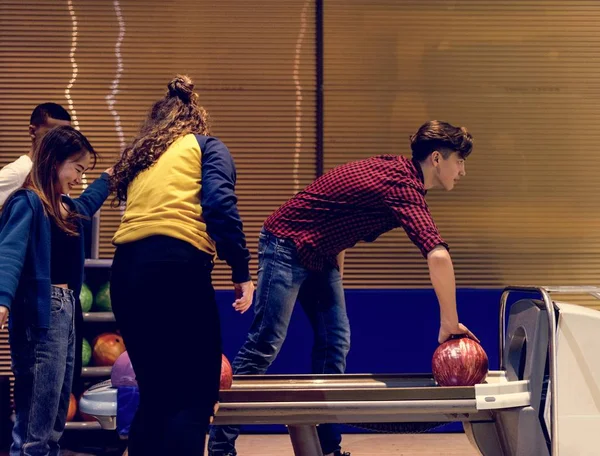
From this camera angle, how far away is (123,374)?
3883 millimetres

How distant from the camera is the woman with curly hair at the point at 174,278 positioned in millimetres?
2797

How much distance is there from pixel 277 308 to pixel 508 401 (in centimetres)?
105

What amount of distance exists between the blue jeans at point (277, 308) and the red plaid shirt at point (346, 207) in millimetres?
73

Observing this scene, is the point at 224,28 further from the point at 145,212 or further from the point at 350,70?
the point at 145,212

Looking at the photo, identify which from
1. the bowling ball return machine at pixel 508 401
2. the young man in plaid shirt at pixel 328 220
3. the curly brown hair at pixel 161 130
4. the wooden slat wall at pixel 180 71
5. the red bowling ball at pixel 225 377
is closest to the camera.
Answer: the curly brown hair at pixel 161 130

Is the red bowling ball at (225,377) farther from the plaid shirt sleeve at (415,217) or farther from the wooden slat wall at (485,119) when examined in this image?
the wooden slat wall at (485,119)

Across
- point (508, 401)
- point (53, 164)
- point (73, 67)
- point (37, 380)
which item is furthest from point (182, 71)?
point (508, 401)

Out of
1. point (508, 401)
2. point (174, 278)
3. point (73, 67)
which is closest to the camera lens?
point (174, 278)

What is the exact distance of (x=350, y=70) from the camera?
19.5 ft

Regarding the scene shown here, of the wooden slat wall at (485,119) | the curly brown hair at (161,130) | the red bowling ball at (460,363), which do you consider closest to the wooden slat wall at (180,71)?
the wooden slat wall at (485,119)

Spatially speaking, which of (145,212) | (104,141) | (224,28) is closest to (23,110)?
(104,141)

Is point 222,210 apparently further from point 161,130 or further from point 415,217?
point 415,217

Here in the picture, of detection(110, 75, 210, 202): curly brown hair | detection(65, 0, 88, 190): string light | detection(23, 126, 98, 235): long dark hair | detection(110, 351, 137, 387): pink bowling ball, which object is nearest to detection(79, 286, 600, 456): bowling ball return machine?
detection(110, 351, 137, 387): pink bowling ball

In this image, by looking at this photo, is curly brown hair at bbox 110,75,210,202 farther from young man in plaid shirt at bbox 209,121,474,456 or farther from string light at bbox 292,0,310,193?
string light at bbox 292,0,310,193
